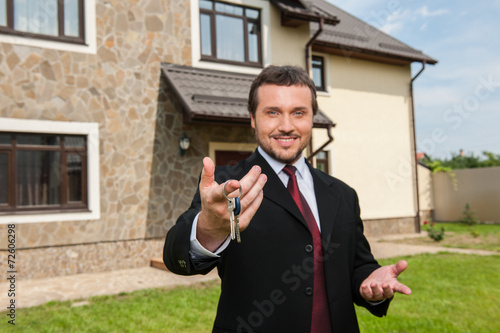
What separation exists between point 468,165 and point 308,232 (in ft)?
90.7

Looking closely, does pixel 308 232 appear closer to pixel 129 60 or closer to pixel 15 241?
pixel 15 241

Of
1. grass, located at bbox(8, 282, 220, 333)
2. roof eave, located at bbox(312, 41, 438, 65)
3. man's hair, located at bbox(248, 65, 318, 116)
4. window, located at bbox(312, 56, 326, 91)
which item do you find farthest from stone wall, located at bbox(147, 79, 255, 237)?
man's hair, located at bbox(248, 65, 318, 116)

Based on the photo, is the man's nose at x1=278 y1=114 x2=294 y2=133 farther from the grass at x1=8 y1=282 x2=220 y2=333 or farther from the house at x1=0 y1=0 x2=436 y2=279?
the house at x1=0 y1=0 x2=436 y2=279

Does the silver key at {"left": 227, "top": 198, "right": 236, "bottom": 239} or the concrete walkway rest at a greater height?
the silver key at {"left": 227, "top": 198, "right": 236, "bottom": 239}

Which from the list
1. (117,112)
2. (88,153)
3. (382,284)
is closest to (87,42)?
(117,112)

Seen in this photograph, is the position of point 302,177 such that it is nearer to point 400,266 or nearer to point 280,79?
point 280,79

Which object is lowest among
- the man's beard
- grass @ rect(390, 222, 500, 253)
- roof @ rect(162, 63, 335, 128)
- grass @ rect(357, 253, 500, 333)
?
grass @ rect(390, 222, 500, 253)

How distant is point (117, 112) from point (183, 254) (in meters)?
7.94

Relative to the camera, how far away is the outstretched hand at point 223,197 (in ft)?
4.30

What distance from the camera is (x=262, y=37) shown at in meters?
11.0

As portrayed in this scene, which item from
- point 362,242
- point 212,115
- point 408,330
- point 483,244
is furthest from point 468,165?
point 362,242

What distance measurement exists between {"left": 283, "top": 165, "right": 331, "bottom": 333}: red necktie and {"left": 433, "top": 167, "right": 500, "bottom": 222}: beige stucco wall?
61.0 feet

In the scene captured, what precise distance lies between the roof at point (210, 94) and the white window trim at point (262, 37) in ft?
0.62

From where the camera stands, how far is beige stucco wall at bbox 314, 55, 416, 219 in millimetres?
13328
